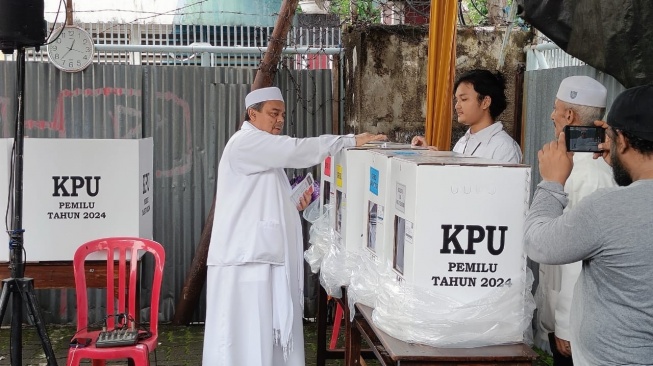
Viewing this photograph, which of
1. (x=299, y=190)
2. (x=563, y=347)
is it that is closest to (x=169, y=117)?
(x=299, y=190)

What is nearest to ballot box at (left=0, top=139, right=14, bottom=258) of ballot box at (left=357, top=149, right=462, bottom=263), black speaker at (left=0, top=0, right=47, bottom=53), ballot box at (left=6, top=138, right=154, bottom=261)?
ballot box at (left=6, top=138, right=154, bottom=261)

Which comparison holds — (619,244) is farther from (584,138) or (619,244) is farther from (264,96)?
(264,96)

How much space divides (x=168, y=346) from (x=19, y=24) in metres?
2.92

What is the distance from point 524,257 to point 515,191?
0.23 m

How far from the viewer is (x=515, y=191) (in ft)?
8.92

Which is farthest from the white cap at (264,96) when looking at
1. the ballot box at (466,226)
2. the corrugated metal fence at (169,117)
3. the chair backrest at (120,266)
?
the ballot box at (466,226)

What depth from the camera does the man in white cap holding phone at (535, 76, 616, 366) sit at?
3232mm

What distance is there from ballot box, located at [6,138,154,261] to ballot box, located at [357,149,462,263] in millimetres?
2003

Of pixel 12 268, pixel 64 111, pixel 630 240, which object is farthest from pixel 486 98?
pixel 64 111

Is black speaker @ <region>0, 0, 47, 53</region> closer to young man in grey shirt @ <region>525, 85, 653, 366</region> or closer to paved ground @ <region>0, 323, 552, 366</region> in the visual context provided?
paved ground @ <region>0, 323, 552, 366</region>

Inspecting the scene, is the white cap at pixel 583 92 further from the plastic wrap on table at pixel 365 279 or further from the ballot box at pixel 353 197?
the plastic wrap on table at pixel 365 279

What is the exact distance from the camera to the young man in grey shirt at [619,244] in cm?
211

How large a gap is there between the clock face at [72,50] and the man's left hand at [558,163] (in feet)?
16.1

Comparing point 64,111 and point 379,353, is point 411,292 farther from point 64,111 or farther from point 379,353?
point 64,111
